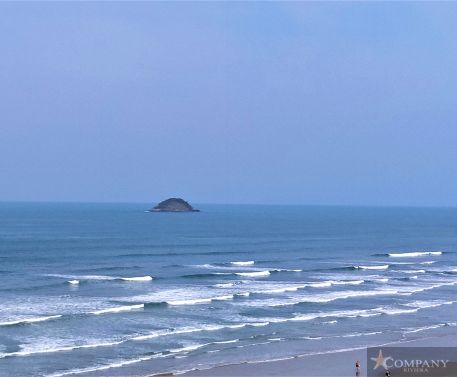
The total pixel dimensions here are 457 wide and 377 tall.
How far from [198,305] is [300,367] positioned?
14616 mm

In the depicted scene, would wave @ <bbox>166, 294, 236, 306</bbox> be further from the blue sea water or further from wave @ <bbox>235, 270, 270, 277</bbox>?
wave @ <bbox>235, 270, 270, 277</bbox>

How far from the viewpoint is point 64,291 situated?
46.5m

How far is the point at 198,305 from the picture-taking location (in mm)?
42375

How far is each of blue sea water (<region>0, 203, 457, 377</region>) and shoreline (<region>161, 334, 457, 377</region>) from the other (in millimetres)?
1003

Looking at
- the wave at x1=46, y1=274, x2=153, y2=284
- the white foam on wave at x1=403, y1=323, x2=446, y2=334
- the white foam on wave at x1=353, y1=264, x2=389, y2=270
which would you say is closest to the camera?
the white foam on wave at x1=403, y1=323, x2=446, y2=334

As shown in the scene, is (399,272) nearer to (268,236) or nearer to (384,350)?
(384,350)

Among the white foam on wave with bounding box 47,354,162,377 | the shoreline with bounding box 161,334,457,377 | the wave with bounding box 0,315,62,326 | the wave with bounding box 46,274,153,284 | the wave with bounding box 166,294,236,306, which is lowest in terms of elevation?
the white foam on wave with bounding box 47,354,162,377

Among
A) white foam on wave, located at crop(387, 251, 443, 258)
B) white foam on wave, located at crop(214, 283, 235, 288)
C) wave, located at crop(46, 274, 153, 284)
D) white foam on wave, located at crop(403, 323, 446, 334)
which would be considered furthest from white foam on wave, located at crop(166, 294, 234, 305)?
white foam on wave, located at crop(387, 251, 443, 258)

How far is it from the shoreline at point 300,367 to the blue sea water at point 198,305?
1.00m

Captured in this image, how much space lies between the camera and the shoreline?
27.3 meters

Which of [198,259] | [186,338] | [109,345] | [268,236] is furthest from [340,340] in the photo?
[268,236]

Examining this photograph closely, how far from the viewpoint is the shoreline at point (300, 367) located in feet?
89.5

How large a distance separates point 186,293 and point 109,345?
51.2 feet

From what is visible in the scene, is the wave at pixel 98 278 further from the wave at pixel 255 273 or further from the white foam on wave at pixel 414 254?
the white foam on wave at pixel 414 254
